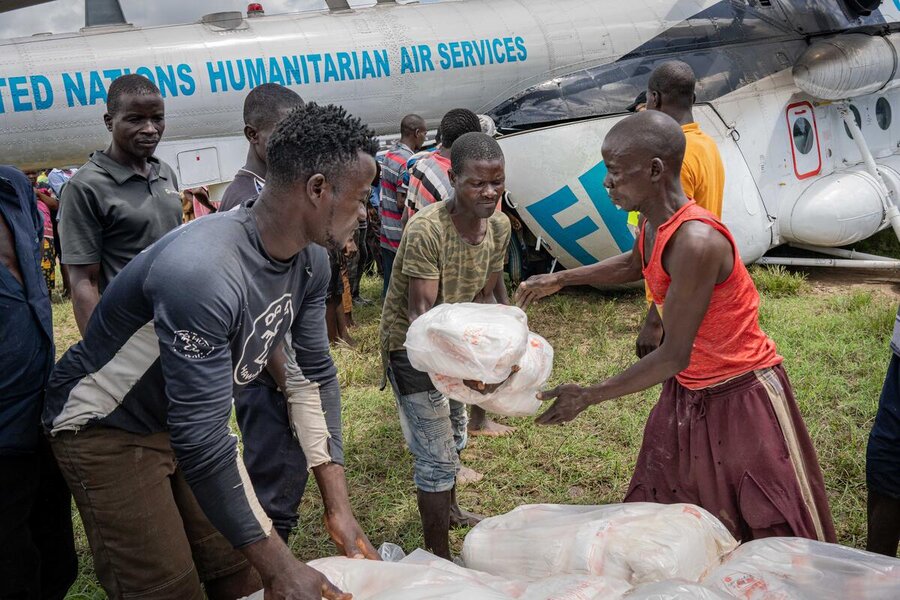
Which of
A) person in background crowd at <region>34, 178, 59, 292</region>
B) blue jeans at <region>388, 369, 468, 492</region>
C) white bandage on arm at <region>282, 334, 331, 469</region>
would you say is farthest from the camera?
person in background crowd at <region>34, 178, 59, 292</region>

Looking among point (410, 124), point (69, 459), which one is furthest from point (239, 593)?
point (410, 124)

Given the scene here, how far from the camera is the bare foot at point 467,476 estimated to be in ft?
12.8

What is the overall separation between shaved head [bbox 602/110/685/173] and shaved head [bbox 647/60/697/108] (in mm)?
1567

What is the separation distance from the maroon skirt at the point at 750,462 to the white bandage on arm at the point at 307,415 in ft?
3.74

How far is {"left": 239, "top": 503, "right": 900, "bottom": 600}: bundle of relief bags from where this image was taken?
69.7 inches

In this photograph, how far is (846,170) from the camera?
750cm

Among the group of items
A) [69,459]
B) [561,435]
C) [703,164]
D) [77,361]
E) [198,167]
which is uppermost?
[198,167]

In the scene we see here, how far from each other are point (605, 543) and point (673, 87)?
2.57m

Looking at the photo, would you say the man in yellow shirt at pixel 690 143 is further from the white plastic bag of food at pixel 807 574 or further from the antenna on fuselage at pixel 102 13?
the antenna on fuselage at pixel 102 13

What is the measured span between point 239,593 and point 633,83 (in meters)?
5.92

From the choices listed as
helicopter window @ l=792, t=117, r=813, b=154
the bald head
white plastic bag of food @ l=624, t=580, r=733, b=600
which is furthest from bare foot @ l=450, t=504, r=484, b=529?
helicopter window @ l=792, t=117, r=813, b=154

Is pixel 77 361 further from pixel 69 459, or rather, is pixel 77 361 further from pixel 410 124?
pixel 410 124

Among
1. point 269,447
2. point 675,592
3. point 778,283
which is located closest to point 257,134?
point 269,447

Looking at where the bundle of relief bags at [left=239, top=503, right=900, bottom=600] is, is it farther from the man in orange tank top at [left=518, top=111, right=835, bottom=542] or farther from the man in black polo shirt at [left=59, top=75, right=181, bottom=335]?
the man in black polo shirt at [left=59, top=75, right=181, bottom=335]
